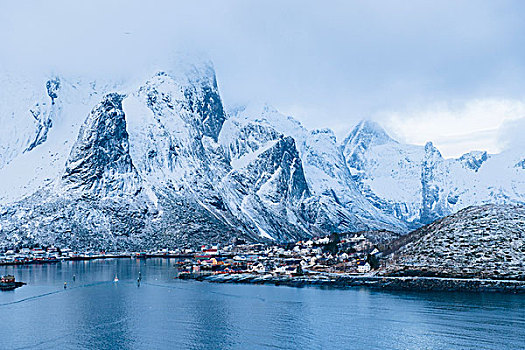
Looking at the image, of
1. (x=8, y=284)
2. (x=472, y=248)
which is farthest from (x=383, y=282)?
(x=8, y=284)

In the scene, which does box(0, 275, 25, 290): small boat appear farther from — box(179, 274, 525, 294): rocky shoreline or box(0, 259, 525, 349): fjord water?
box(179, 274, 525, 294): rocky shoreline

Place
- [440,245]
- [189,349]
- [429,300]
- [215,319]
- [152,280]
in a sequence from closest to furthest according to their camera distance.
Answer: [189,349], [215,319], [429,300], [440,245], [152,280]

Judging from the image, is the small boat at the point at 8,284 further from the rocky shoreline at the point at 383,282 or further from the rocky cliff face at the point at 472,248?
the rocky cliff face at the point at 472,248

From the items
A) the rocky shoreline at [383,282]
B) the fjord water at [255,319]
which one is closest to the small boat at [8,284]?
the fjord water at [255,319]

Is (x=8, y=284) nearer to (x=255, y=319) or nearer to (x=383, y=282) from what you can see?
(x=255, y=319)

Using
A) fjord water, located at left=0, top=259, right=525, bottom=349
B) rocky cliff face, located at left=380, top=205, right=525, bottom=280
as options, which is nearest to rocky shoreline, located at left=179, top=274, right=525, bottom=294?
rocky cliff face, located at left=380, top=205, right=525, bottom=280

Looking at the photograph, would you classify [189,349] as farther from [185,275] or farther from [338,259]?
[338,259]

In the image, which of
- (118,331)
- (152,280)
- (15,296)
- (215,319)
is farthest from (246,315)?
(152,280)
